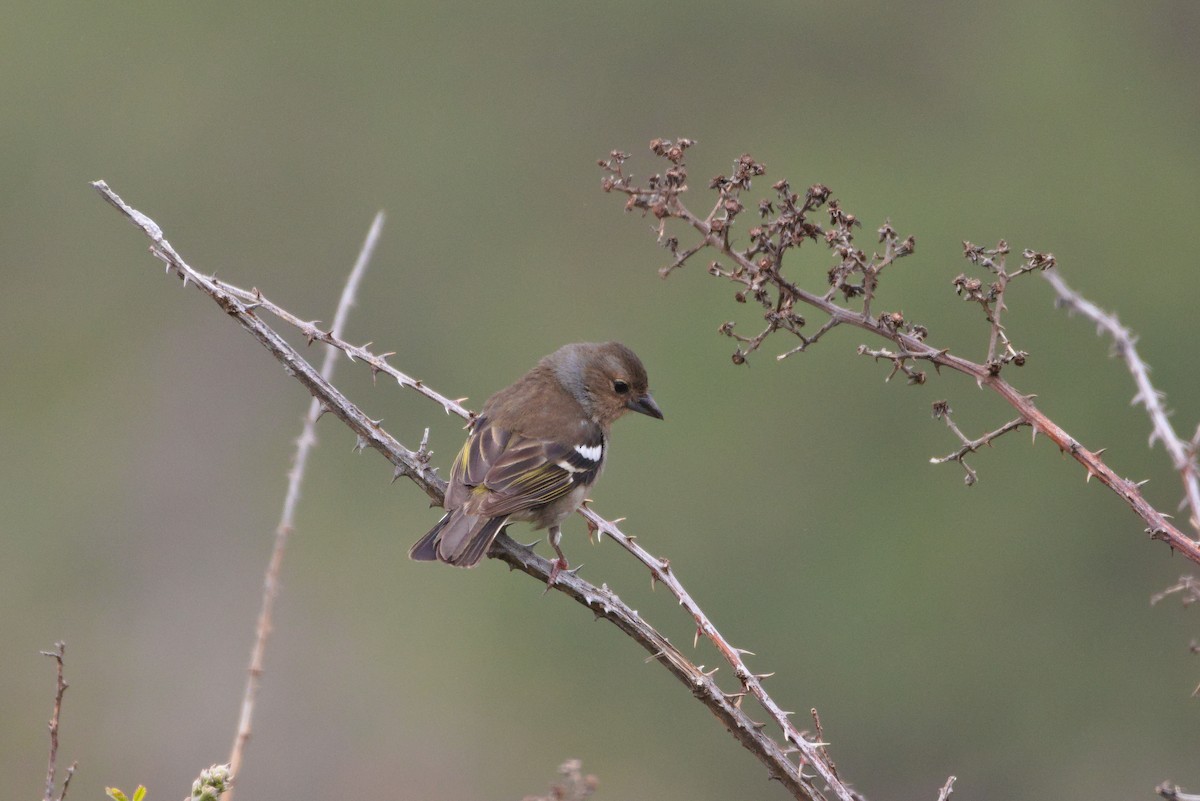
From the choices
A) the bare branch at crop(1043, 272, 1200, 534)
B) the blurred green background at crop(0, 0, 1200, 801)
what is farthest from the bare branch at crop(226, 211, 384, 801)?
the blurred green background at crop(0, 0, 1200, 801)

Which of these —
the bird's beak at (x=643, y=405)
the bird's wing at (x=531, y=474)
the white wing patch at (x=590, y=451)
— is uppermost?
the bird's beak at (x=643, y=405)

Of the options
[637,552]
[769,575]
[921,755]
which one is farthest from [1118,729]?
[637,552]

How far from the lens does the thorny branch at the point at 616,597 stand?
4008 mm

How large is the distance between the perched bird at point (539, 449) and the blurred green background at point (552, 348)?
221 inches

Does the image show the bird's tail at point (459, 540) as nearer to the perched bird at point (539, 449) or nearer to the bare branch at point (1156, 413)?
the perched bird at point (539, 449)

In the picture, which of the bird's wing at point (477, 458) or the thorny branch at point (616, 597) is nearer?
the thorny branch at point (616, 597)

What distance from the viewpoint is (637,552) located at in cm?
482

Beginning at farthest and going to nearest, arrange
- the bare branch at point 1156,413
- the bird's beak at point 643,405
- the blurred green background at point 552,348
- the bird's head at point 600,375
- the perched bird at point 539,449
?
1. the blurred green background at point 552,348
2. the bird's beak at point 643,405
3. the bird's head at point 600,375
4. the perched bird at point 539,449
5. the bare branch at point 1156,413

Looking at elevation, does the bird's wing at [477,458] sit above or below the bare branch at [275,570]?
above

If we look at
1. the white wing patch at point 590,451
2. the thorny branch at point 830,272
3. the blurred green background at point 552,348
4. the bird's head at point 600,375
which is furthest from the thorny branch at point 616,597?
the blurred green background at point 552,348

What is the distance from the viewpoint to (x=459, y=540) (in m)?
6.02

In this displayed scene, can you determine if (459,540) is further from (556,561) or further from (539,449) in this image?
(539,449)

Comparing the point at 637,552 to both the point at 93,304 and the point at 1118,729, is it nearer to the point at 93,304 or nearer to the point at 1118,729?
the point at 1118,729

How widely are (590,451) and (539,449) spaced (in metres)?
0.42
